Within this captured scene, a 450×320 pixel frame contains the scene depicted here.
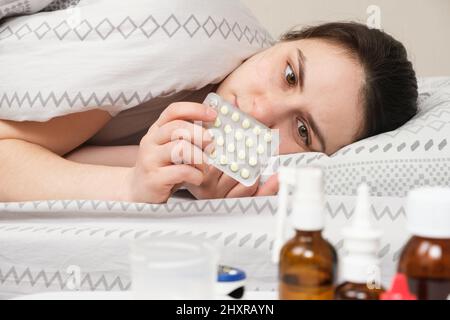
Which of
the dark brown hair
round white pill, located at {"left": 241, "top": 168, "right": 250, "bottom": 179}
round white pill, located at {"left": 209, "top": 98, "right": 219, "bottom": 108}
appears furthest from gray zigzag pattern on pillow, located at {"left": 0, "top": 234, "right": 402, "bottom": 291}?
the dark brown hair

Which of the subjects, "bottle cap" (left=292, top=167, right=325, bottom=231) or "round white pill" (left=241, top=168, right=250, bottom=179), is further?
"round white pill" (left=241, top=168, right=250, bottom=179)

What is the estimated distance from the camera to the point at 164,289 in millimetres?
392

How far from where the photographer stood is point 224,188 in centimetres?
80

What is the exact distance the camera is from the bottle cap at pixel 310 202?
0.39 metres

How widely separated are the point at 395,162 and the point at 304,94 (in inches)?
6.9

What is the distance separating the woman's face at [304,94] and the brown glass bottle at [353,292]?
486mm

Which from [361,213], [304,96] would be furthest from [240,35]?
[361,213]

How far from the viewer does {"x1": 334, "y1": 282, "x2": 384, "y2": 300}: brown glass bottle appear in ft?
1.28

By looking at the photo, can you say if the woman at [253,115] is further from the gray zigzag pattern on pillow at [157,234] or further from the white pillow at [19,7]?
the white pillow at [19,7]

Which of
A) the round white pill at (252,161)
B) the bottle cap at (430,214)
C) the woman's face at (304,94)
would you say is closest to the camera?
the bottle cap at (430,214)

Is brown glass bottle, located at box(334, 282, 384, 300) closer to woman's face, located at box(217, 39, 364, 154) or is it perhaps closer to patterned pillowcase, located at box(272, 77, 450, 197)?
patterned pillowcase, located at box(272, 77, 450, 197)

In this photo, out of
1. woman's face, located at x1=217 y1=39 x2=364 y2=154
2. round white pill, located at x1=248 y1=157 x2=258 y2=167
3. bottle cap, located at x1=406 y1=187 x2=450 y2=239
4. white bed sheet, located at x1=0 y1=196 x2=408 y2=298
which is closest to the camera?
bottle cap, located at x1=406 y1=187 x2=450 y2=239

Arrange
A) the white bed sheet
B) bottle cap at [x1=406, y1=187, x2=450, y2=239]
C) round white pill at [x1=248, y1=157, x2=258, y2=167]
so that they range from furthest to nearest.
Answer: round white pill at [x1=248, y1=157, x2=258, y2=167] → the white bed sheet → bottle cap at [x1=406, y1=187, x2=450, y2=239]

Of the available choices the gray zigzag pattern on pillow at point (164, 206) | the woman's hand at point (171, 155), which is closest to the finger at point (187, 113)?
the woman's hand at point (171, 155)
